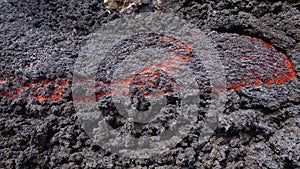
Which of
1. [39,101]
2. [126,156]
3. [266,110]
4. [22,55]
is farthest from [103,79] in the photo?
[266,110]

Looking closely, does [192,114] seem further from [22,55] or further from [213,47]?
[22,55]

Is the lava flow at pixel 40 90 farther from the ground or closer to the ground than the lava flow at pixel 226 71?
closer to the ground

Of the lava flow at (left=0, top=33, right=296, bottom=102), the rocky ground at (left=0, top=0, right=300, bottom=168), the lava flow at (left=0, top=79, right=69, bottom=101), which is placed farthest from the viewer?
the lava flow at (left=0, top=79, right=69, bottom=101)

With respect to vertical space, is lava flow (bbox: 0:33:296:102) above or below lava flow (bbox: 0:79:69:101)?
above

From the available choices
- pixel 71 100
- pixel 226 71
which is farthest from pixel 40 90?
pixel 226 71

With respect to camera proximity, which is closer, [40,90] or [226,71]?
[226,71]

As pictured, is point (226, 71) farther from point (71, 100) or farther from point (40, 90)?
point (40, 90)
